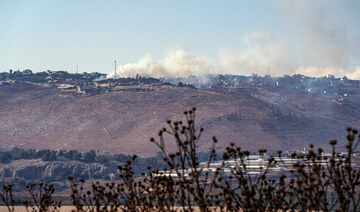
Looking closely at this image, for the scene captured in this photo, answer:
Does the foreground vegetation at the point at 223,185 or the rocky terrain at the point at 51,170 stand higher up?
the foreground vegetation at the point at 223,185

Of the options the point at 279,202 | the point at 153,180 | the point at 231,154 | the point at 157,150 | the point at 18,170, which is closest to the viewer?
the point at 231,154

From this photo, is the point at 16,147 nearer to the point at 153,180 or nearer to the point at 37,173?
the point at 37,173

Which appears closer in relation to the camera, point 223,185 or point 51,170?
point 223,185

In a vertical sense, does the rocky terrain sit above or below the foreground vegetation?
below

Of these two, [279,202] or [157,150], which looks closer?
[279,202]

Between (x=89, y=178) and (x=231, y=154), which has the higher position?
(x=231, y=154)

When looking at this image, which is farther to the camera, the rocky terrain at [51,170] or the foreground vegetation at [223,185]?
the rocky terrain at [51,170]

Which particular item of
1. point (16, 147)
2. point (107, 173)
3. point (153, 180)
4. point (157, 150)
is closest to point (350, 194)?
point (153, 180)

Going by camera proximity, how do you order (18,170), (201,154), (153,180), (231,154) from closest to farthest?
(231,154) → (153,180) → (18,170) → (201,154)

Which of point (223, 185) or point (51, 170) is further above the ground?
point (223, 185)

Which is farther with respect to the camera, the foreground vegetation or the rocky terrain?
the rocky terrain
